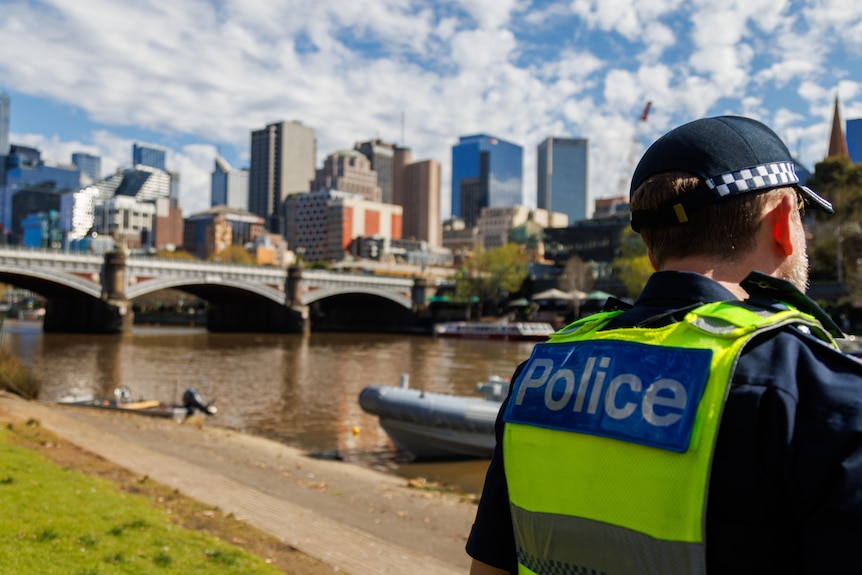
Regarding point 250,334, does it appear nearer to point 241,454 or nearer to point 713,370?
point 241,454

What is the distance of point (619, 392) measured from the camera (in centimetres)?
154

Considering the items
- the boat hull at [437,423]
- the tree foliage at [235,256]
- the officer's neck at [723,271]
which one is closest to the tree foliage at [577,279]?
the boat hull at [437,423]

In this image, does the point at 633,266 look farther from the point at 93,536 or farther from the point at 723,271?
the point at 723,271

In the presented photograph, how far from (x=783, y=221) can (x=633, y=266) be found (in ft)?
216

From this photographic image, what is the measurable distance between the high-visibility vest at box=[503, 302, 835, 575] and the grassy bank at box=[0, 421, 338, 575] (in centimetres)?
507

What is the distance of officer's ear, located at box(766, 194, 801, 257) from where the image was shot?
1718mm

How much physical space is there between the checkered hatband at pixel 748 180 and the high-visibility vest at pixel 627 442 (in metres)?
0.30

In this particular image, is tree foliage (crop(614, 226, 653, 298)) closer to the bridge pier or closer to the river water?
the river water

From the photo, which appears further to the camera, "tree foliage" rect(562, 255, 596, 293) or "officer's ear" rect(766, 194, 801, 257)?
"tree foliage" rect(562, 255, 596, 293)

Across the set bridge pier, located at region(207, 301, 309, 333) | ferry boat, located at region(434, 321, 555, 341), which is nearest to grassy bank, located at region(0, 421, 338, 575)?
ferry boat, located at region(434, 321, 555, 341)

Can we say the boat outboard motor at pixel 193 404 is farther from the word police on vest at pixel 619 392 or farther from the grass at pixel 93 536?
the word police on vest at pixel 619 392

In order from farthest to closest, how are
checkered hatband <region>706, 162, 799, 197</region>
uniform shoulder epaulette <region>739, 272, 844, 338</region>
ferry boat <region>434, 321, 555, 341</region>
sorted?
ferry boat <region>434, 321, 555, 341</region>, checkered hatband <region>706, 162, 799, 197</region>, uniform shoulder epaulette <region>739, 272, 844, 338</region>

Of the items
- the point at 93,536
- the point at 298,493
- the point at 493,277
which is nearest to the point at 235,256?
the point at 493,277

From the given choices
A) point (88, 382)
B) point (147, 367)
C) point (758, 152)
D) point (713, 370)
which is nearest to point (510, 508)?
point (713, 370)
